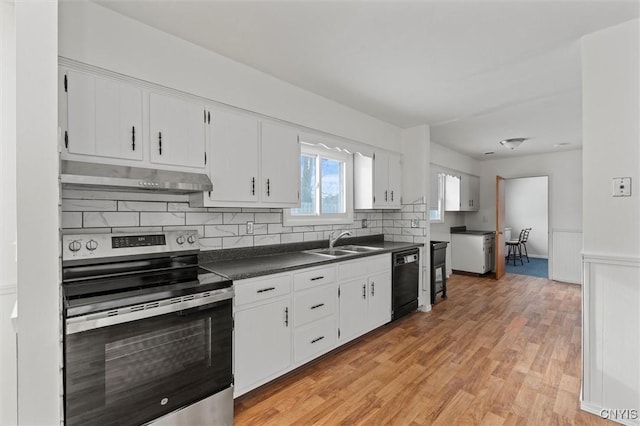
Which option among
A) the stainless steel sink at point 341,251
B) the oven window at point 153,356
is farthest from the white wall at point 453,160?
the oven window at point 153,356

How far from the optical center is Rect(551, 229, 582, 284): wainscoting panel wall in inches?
217

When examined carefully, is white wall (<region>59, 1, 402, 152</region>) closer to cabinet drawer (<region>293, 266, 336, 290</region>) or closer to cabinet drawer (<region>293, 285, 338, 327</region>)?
cabinet drawer (<region>293, 266, 336, 290</region>)

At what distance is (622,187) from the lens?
6.27 feet

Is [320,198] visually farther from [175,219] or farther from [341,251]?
[175,219]

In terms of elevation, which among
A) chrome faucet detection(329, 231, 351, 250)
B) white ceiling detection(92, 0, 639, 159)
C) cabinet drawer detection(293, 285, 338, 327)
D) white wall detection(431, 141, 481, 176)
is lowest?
cabinet drawer detection(293, 285, 338, 327)

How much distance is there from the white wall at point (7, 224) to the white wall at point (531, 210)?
30.5ft

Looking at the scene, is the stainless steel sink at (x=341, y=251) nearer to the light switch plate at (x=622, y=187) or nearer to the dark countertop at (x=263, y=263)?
the dark countertop at (x=263, y=263)

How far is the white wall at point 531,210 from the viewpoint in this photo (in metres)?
8.34

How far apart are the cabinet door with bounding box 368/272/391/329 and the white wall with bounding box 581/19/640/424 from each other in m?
1.68

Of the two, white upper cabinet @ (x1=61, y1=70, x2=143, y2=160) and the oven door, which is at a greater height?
white upper cabinet @ (x1=61, y1=70, x2=143, y2=160)

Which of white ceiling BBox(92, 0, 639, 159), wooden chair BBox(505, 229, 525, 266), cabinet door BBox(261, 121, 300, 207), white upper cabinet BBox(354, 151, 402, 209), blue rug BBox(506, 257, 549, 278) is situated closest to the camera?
white ceiling BBox(92, 0, 639, 159)

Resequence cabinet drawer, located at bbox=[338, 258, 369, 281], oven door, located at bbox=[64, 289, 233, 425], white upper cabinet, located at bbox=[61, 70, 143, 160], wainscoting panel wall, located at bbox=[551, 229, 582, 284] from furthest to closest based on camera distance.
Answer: wainscoting panel wall, located at bbox=[551, 229, 582, 284] → cabinet drawer, located at bbox=[338, 258, 369, 281] → white upper cabinet, located at bbox=[61, 70, 143, 160] → oven door, located at bbox=[64, 289, 233, 425]

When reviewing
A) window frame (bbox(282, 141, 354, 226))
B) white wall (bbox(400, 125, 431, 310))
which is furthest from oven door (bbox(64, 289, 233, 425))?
white wall (bbox(400, 125, 431, 310))

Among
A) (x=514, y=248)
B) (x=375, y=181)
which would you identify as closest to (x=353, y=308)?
(x=375, y=181)
